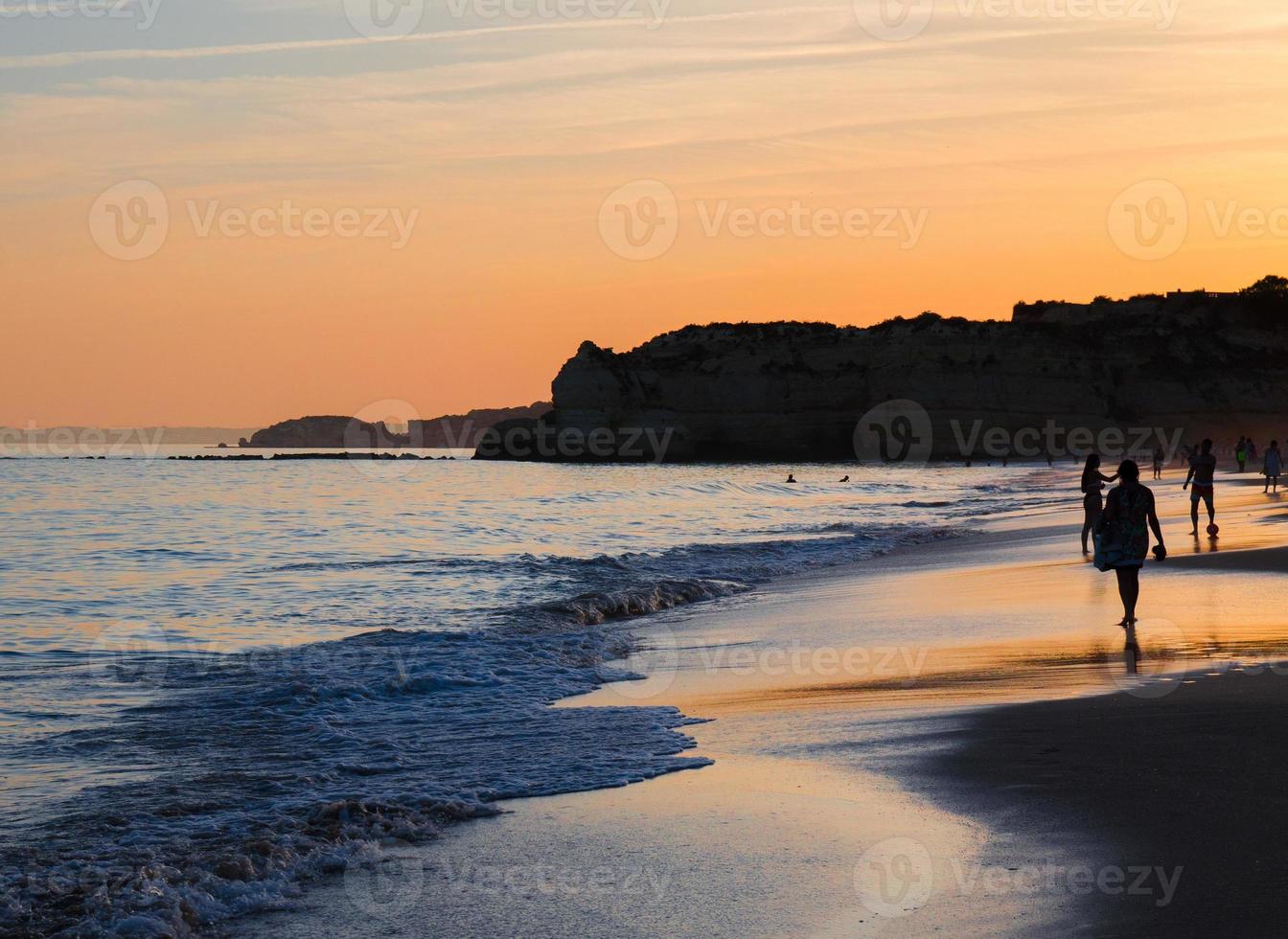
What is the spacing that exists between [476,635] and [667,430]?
10851 centimetres

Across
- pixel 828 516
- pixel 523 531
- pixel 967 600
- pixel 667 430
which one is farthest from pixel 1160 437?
pixel 967 600

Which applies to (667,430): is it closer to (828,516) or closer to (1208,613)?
(828,516)

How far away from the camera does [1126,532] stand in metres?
12.3

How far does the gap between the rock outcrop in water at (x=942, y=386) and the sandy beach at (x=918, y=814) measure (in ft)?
358

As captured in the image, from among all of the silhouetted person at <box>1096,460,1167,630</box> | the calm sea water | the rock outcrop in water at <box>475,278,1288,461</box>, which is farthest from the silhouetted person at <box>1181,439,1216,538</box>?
the rock outcrop in water at <box>475,278,1288,461</box>

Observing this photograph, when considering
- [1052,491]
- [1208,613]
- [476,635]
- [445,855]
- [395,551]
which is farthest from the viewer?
[1052,491]

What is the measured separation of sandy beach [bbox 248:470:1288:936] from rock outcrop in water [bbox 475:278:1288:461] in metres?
109

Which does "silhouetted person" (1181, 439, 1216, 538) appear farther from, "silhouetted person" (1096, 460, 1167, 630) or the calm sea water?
"silhouetted person" (1096, 460, 1167, 630)

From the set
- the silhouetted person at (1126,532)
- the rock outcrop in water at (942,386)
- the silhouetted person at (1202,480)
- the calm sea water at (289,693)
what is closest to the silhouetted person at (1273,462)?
the calm sea water at (289,693)

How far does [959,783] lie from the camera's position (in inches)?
269

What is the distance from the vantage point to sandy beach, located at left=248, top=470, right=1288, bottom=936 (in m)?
5.07

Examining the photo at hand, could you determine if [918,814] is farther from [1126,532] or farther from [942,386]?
[942,386]

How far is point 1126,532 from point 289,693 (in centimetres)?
837

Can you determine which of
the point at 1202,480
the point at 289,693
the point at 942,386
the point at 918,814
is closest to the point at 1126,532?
the point at 918,814
